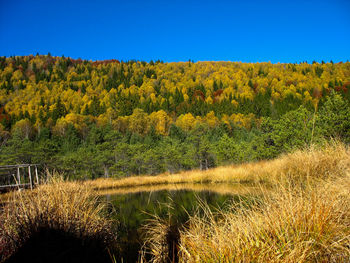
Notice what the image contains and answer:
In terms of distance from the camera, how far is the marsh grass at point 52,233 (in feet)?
9.58

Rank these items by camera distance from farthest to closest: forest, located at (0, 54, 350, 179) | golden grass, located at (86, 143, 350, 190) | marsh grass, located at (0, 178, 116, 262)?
forest, located at (0, 54, 350, 179), golden grass, located at (86, 143, 350, 190), marsh grass, located at (0, 178, 116, 262)

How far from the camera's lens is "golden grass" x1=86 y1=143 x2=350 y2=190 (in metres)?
5.31

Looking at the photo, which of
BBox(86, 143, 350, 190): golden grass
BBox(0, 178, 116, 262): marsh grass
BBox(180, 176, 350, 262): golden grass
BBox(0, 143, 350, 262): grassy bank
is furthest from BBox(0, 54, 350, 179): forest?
BBox(0, 178, 116, 262): marsh grass

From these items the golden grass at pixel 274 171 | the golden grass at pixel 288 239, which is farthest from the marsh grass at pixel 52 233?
the golden grass at pixel 274 171

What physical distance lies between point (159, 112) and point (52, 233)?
5091 centimetres

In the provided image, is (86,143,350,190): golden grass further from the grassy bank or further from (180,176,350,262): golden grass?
(180,176,350,262): golden grass

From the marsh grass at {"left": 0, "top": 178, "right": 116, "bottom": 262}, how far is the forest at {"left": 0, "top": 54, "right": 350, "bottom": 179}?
7.85m

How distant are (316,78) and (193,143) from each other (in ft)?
206

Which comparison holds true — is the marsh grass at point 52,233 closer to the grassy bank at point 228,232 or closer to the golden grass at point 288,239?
the grassy bank at point 228,232

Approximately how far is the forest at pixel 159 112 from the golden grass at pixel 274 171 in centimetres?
188

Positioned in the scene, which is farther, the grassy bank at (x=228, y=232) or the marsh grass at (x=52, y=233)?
the marsh grass at (x=52, y=233)

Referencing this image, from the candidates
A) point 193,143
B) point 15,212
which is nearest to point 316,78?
point 193,143

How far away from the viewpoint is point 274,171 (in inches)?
274

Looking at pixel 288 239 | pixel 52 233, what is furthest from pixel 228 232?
pixel 52 233
